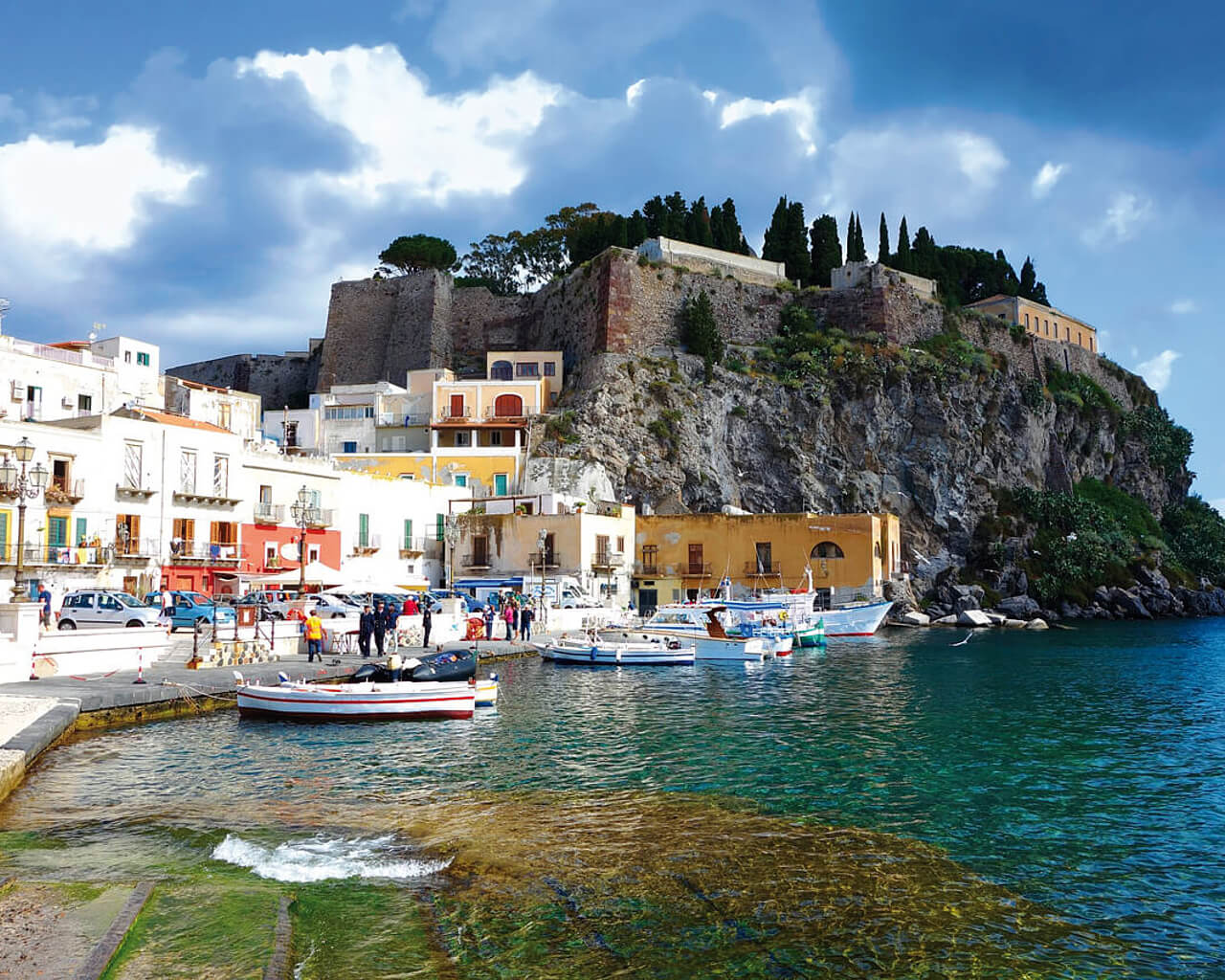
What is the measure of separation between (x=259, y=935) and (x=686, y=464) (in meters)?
52.4

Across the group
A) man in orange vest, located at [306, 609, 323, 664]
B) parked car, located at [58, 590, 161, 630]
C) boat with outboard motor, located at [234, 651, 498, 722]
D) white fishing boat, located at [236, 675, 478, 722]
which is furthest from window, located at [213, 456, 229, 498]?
white fishing boat, located at [236, 675, 478, 722]

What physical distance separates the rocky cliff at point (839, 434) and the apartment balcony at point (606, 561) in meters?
7.63

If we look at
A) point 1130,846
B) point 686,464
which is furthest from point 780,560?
point 1130,846

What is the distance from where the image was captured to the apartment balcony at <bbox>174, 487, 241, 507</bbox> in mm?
35312

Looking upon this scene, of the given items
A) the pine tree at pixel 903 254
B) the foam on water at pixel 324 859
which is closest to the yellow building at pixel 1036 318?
the pine tree at pixel 903 254

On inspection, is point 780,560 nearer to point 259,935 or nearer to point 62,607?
point 62,607

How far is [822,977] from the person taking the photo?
299 inches

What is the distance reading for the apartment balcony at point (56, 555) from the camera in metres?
29.6

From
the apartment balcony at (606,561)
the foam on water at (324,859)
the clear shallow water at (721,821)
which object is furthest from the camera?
the apartment balcony at (606,561)

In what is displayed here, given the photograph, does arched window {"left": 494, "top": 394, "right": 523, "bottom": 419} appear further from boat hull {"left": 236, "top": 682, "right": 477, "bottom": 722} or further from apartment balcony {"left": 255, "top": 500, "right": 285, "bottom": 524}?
boat hull {"left": 236, "top": 682, "right": 477, "bottom": 722}

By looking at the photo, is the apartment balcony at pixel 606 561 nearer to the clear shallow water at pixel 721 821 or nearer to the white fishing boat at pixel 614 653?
the white fishing boat at pixel 614 653

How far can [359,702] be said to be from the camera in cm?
1927

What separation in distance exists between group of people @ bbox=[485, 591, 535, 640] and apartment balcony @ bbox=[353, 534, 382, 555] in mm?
7145

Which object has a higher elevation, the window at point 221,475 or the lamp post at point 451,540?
the window at point 221,475
